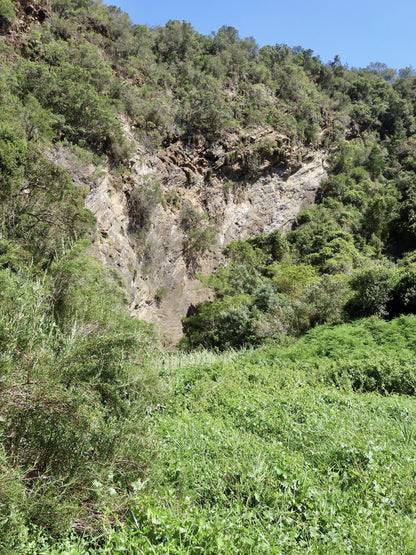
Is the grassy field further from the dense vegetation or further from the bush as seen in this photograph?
the bush

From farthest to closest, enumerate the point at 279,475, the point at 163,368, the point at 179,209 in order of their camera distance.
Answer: the point at 179,209 < the point at 163,368 < the point at 279,475

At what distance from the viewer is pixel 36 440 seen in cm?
276

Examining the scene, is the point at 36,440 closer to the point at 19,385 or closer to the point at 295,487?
the point at 19,385

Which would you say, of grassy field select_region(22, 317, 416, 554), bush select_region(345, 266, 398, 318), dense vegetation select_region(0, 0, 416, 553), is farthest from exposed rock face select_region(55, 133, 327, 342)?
grassy field select_region(22, 317, 416, 554)

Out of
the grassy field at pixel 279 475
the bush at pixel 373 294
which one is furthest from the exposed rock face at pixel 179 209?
the grassy field at pixel 279 475

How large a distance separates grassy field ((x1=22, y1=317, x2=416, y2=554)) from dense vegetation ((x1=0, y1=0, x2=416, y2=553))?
2 centimetres

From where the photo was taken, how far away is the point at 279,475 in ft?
11.7

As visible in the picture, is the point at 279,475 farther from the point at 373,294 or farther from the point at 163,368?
the point at 373,294

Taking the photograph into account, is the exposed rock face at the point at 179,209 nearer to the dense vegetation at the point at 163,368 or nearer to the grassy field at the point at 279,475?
the dense vegetation at the point at 163,368

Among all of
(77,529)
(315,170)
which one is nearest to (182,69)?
(315,170)

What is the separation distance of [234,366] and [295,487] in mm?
6833

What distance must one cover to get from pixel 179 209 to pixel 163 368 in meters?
17.3

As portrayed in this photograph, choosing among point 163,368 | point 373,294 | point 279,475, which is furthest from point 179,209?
point 279,475

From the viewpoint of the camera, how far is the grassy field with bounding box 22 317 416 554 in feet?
8.50
